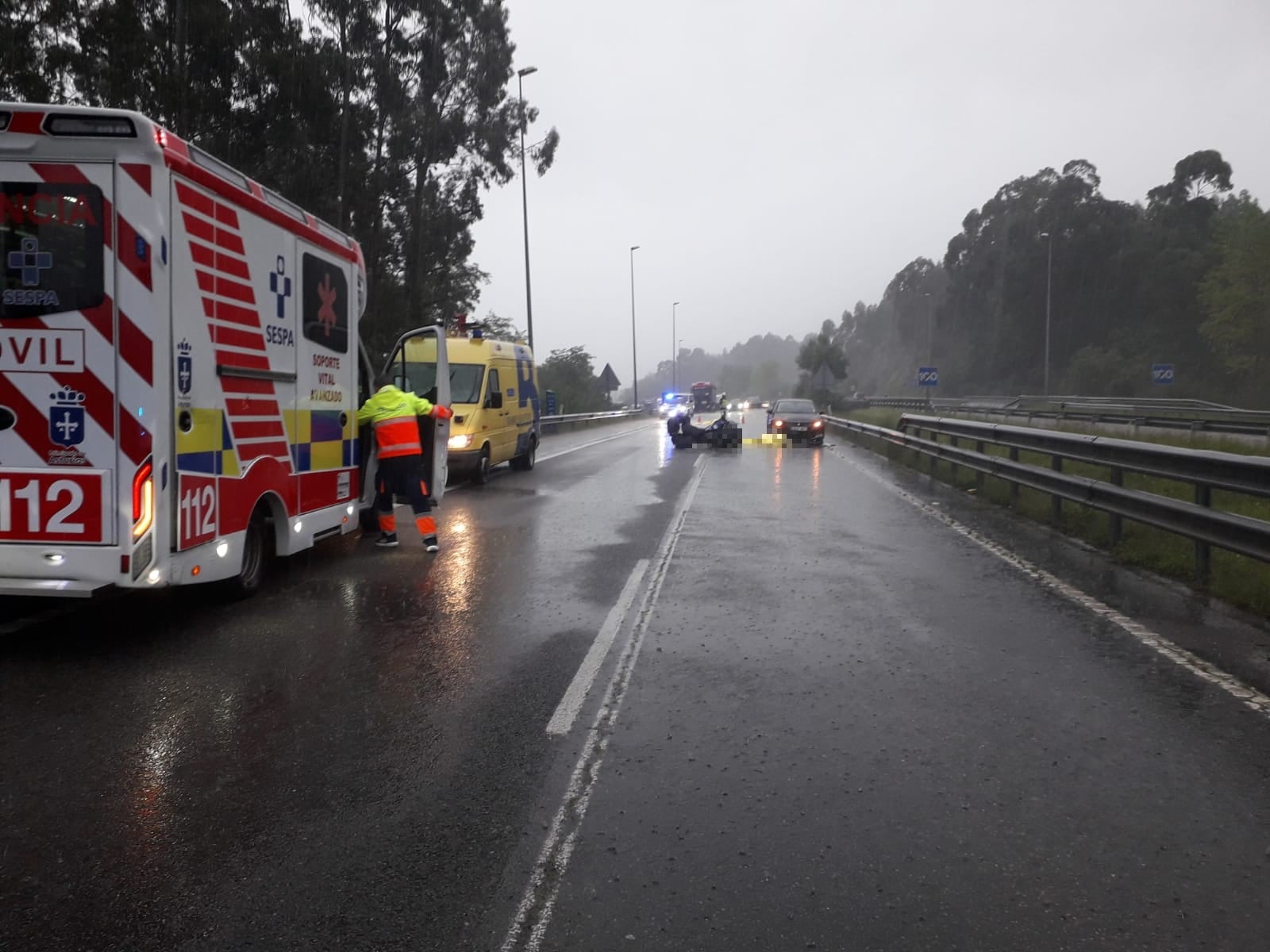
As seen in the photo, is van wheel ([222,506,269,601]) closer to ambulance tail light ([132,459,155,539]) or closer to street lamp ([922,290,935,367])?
ambulance tail light ([132,459,155,539])

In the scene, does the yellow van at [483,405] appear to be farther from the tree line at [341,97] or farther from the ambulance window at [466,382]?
the tree line at [341,97]

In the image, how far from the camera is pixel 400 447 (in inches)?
399

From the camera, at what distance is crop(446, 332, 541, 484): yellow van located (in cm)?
1781

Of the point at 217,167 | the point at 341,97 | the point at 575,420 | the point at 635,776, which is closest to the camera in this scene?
the point at 635,776

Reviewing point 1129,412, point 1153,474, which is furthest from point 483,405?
point 1129,412

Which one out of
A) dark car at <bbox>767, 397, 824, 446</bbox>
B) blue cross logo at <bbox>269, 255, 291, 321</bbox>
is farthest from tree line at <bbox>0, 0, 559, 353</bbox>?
blue cross logo at <bbox>269, 255, 291, 321</bbox>

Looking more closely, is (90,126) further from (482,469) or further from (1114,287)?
(1114,287)

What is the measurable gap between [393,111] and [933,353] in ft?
281

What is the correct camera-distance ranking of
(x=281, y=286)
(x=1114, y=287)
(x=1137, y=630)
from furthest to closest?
(x=1114, y=287) < (x=281, y=286) < (x=1137, y=630)

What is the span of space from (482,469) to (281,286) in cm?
1046

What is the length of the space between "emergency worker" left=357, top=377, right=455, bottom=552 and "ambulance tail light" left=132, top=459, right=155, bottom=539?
3.95m

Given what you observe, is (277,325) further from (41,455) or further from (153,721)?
(153,721)

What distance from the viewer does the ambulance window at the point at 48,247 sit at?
6.02 metres

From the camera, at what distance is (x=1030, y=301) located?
7875 centimetres
